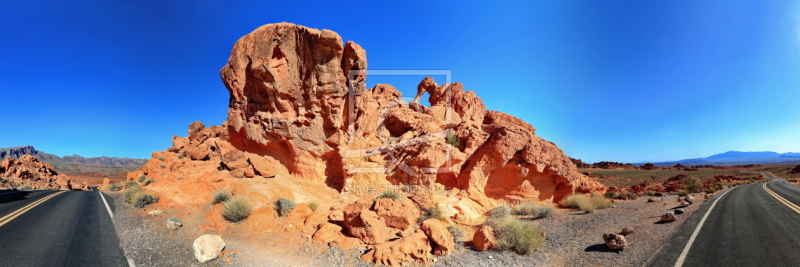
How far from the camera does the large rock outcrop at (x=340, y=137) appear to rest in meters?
11.7

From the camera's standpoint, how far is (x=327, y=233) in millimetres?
7301

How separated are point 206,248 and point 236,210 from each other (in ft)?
9.08

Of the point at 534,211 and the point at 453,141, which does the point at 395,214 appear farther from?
the point at 453,141

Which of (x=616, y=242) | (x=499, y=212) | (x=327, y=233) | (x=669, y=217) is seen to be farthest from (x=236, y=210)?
(x=669, y=217)

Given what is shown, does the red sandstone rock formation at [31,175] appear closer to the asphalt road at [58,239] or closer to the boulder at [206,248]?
the asphalt road at [58,239]

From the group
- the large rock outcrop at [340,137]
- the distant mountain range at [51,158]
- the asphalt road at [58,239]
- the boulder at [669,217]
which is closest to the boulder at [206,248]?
the asphalt road at [58,239]

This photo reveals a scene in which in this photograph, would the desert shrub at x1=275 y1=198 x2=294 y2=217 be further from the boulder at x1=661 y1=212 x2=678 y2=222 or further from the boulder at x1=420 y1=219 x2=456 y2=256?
the boulder at x1=661 y1=212 x2=678 y2=222

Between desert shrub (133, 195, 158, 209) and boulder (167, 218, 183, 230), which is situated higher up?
desert shrub (133, 195, 158, 209)

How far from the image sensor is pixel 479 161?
13.4 metres

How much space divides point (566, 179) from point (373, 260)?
12.6 metres

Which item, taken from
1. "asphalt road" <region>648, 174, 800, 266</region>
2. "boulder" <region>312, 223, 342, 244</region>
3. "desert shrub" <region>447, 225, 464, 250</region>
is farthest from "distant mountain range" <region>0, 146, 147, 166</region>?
"asphalt road" <region>648, 174, 800, 266</region>

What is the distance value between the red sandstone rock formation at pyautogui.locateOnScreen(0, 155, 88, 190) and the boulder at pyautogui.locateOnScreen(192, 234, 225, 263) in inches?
1212

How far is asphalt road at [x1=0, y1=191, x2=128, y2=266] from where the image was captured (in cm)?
477

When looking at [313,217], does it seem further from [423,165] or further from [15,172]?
[15,172]
